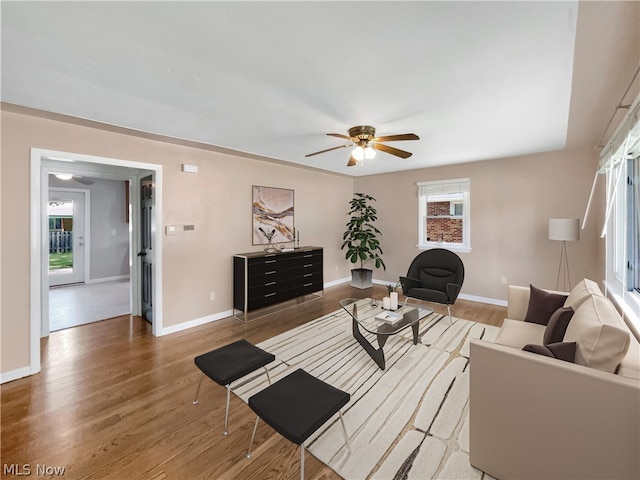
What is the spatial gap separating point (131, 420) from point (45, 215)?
2.37m

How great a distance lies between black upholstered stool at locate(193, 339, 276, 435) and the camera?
1.89 metres

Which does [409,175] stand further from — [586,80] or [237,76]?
[237,76]

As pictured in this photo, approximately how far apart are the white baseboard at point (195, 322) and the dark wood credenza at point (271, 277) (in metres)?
0.20

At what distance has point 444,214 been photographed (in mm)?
5320

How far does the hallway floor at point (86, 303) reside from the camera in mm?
4012

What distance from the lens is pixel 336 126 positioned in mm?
2896

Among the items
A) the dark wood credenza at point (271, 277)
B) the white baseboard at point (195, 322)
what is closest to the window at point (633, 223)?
the dark wood credenza at point (271, 277)

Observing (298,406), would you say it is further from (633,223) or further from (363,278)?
(363,278)

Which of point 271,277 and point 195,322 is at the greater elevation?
point 271,277

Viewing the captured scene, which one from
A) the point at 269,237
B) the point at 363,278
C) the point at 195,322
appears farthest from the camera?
the point at 363,278

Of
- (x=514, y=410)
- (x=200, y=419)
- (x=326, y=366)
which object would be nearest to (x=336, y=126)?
(x=326, y=366)

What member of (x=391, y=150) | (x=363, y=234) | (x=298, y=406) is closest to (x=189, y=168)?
(x=391, y=150)

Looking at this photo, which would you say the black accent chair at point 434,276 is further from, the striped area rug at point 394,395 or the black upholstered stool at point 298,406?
the black upholstered stool at point 298,406

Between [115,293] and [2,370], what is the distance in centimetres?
329
